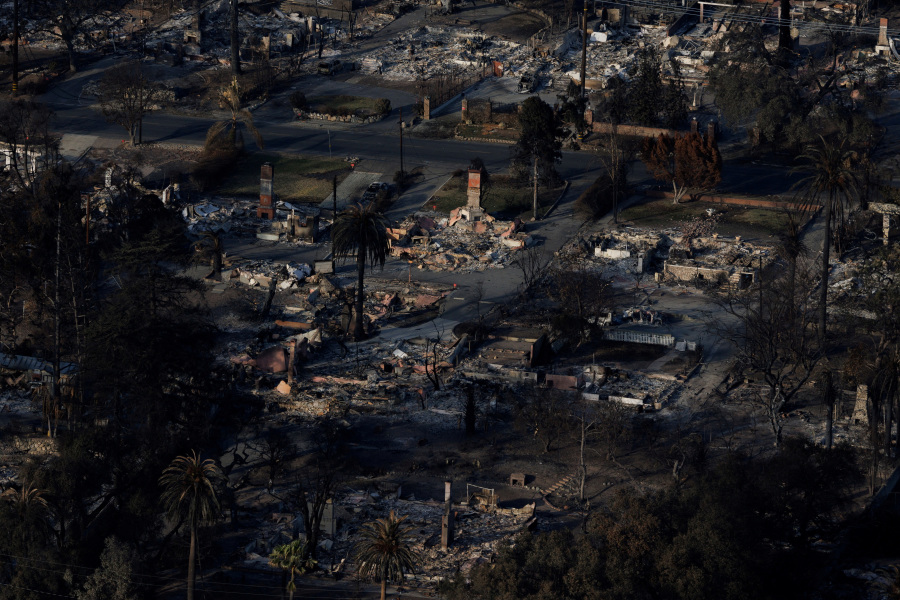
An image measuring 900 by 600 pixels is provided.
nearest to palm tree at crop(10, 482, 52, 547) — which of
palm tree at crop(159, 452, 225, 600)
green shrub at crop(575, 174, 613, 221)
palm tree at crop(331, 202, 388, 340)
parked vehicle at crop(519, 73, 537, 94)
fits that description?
palm tree at crop(159, 452, 225, 600)

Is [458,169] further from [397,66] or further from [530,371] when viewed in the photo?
[530,371]

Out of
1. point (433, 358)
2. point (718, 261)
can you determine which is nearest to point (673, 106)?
point (718, 261)

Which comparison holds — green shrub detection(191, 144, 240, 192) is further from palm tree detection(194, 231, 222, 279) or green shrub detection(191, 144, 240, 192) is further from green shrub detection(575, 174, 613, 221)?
green shrub detection(575, 174, 613, 221)

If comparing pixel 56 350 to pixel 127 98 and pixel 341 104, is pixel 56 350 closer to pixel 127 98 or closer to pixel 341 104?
pixel 127 98

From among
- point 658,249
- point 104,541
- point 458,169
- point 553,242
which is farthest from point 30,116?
point 104,541

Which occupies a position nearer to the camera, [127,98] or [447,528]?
[447,528]

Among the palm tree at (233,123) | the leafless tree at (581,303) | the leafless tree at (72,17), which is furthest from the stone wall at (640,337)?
the leafless tree at (72,17)

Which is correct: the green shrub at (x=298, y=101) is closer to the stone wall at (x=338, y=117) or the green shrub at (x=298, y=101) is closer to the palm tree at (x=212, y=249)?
the stone wall at (x=338, y=117)
